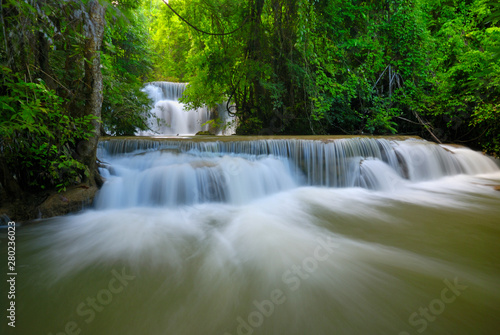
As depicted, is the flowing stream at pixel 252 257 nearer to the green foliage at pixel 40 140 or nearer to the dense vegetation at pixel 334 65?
the green foliage at pixel 40 140

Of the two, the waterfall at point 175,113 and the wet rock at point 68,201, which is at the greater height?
the waterfall at point 175,113

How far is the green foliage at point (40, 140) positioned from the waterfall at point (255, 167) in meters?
→ 0.69

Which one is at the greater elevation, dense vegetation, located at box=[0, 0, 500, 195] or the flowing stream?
dense vegetation, located at box=[0, 0, 500, 195]

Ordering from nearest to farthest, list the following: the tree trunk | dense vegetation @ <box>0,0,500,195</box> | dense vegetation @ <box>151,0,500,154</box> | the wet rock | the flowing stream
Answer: the flowing stream → the wet rock → the tree trunk → dense vegetation @ <box>0,0,500,195</box> → dense vegetation @ <box>151,0,500,154</box>

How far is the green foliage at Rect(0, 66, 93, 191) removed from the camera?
2.37 metres

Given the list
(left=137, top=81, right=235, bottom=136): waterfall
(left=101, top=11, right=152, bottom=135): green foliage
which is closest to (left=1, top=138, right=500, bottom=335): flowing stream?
(left=101, top=11, right=152, bottom=135): green foliage

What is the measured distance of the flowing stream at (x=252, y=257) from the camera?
→ 137 cm

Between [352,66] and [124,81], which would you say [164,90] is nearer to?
[124,81]

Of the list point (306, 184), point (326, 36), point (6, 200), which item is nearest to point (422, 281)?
point (306, 184)

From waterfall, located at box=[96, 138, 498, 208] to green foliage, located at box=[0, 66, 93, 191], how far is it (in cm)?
69

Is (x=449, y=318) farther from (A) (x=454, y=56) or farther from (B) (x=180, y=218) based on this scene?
(A) (x=454, y=56)

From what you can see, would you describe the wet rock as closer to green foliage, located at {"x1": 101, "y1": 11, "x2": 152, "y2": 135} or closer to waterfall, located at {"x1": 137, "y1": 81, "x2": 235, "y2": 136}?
green foliage, located at {"x1": 101, "y1": 11, "x2": 152, "y2": 135}

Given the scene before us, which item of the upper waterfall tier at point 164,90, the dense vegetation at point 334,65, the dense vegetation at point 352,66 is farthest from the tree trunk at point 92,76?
the upper waterfall tier at point 164,90

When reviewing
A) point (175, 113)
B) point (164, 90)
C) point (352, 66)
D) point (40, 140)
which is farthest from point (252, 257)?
point (164, 90)
